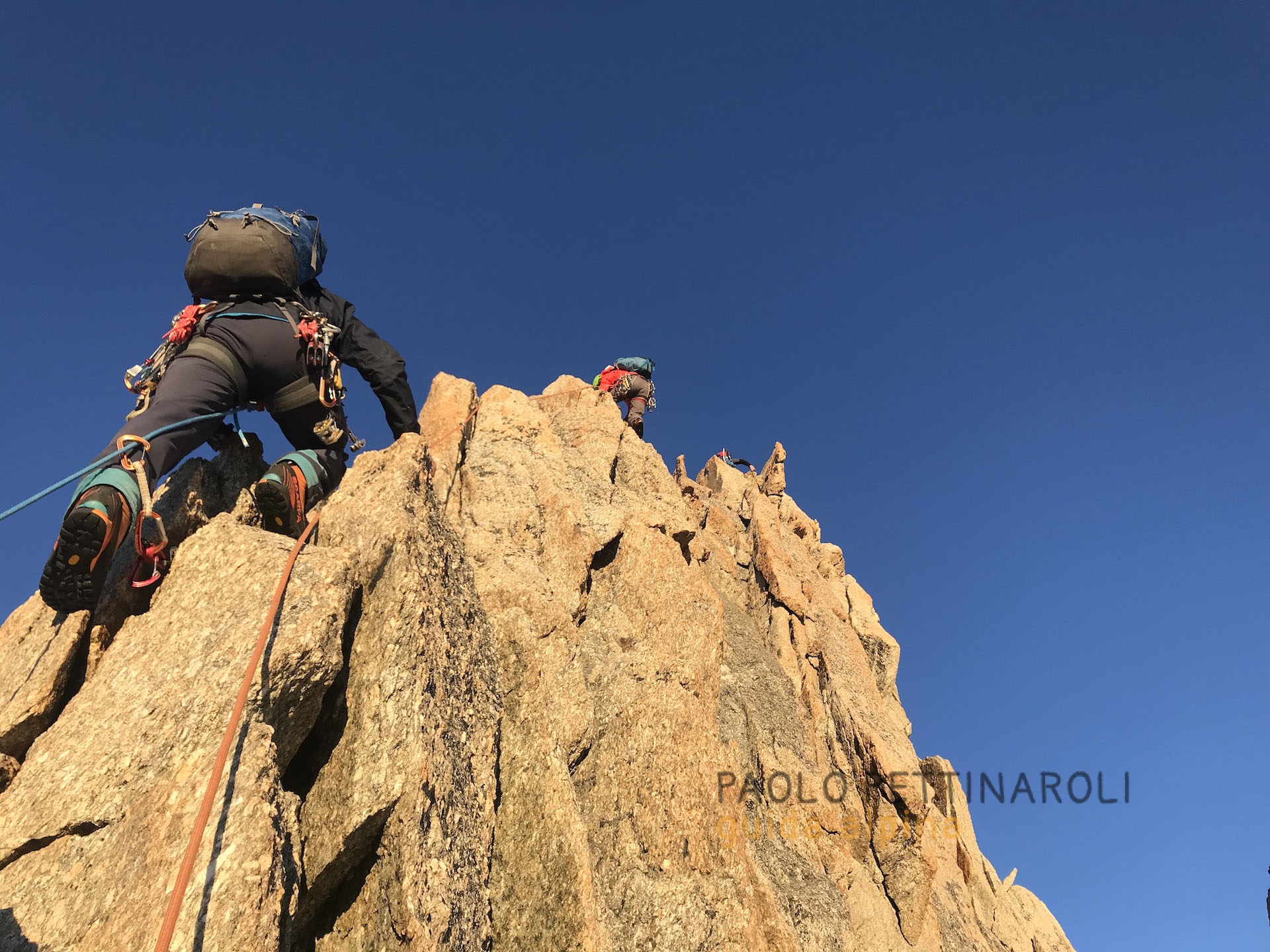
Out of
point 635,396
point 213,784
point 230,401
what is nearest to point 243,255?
point 230,401

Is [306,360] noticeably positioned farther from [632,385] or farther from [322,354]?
[632,385]

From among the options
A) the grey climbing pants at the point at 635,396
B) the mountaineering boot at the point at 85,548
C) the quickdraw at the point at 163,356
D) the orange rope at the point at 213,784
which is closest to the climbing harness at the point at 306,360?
the quickdraw at the point at 163,356

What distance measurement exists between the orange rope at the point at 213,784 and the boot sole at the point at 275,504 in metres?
1.44

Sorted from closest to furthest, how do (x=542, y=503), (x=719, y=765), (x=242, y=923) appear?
(x=242, y=923) → (x=719, y=765) → (x=542, y=503)

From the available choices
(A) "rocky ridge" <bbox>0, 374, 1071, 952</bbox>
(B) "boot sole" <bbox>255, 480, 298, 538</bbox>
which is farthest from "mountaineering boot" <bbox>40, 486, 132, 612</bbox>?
(B) "boot sole" <bbox>255, 480, 298, 538</bbox>

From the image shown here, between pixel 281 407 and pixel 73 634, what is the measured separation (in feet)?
9.51

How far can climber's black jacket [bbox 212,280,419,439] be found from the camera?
8.58 m

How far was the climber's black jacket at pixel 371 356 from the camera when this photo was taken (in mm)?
8578

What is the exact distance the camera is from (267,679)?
5.77 metres

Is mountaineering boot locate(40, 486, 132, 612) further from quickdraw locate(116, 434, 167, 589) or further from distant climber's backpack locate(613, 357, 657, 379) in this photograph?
distant climber's backpack locate(613, 357, 657, 379)

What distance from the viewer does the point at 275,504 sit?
301 inches

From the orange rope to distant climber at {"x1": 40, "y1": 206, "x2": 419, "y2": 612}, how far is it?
1.50m

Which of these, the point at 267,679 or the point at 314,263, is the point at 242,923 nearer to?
the point at 267,679

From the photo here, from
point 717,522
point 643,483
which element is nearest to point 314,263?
point 643,483
